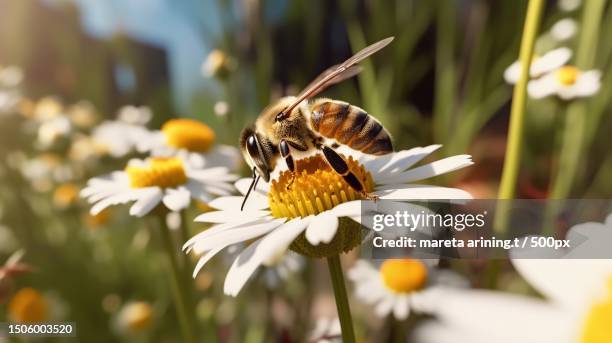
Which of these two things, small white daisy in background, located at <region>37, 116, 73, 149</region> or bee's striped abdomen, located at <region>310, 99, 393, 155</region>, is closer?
bee's striped abdomen, located at <region>310, 99, 393, 155</region>

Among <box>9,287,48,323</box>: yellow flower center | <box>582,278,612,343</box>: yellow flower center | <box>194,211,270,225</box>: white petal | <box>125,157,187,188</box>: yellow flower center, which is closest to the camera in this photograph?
<box>582,278,612,343</box>: yellow flower center

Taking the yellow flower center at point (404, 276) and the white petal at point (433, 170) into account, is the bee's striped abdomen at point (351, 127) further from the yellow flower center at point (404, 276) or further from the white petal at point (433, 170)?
the yellow flower center at point (404, 276)

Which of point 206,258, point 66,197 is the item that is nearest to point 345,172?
point 206,258

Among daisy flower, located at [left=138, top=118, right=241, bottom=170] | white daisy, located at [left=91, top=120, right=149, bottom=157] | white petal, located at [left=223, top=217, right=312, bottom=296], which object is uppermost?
white daisy, located at [left=91, top=120, right=149, bottom=157]

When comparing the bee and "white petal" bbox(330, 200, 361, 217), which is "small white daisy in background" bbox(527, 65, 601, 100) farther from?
"white petal" bbox(330, 200, 361, 217)

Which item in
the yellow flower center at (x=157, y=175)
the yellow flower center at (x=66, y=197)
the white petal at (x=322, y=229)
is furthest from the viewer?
the yellow flower center at (x=66, y=197)

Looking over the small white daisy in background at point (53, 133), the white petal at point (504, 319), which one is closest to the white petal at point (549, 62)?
the white petal at point (504, 319)

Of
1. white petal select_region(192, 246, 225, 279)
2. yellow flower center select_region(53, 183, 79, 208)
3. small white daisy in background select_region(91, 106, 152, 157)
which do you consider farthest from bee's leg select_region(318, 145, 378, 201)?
yellow flower center select_region(53, 183, 79, 208)

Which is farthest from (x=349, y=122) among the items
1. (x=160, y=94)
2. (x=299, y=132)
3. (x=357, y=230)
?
(x=160, y=94)
